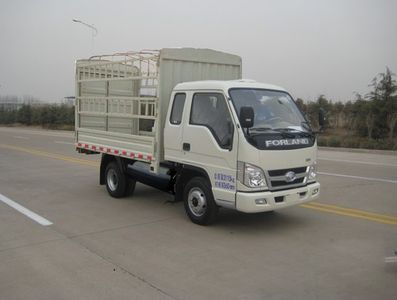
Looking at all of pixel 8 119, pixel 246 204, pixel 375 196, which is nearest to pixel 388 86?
pixel 375 196

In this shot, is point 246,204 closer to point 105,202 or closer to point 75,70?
point 105,202

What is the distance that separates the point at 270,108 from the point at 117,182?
382cm

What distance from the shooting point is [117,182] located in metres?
9.35

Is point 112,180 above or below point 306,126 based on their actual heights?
below

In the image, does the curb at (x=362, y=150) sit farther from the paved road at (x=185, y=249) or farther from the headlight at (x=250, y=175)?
the headlight at (x=250, y=175)

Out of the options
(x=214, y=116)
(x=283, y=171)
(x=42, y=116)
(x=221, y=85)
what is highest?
(x=221, y=85)

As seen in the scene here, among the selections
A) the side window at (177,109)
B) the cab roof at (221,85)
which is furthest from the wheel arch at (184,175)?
the cab roof at (221,85)

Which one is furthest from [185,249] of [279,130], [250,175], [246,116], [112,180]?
[112,180]

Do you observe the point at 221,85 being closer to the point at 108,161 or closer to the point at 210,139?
the point at 210,139

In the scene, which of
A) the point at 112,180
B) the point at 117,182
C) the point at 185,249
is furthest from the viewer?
the point at 112,180

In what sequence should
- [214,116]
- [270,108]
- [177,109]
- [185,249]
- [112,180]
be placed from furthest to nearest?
[112,180] → [177,109] → [270,108] → [214,116] → [185,249]

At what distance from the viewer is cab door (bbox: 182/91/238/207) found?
6.57m

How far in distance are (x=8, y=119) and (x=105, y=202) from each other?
5919cm

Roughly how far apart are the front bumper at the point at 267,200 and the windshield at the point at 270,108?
96 centimetres
